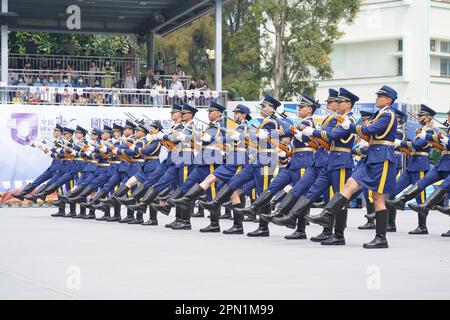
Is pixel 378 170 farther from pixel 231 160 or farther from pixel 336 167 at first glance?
pixel 231 160

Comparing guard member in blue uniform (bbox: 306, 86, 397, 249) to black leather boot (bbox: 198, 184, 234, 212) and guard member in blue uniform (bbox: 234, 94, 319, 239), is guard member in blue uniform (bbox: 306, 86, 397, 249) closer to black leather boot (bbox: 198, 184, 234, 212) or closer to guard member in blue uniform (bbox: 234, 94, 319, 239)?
guard member in blue uniform (bbox: 234, 94, 319, 239)

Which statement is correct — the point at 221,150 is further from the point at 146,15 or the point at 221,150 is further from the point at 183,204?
the point at 146,15

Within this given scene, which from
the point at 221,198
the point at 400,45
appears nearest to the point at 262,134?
the point at 221,198

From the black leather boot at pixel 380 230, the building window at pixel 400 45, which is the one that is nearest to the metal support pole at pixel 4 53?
the black leather boot at pixel 380 230

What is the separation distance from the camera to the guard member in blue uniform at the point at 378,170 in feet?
43.2

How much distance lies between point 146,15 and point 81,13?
2.21 metres

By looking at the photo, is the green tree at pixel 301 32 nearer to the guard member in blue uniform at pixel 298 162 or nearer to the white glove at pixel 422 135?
the white glove at pixel 422 135

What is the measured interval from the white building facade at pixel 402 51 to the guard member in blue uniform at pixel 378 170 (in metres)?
37.8

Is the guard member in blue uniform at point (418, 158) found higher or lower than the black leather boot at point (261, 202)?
higher

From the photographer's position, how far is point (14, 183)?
86.6 feet

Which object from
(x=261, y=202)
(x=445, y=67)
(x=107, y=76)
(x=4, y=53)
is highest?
(x=445, y=67)

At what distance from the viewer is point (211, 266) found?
11000mm

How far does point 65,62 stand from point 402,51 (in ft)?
71.8
